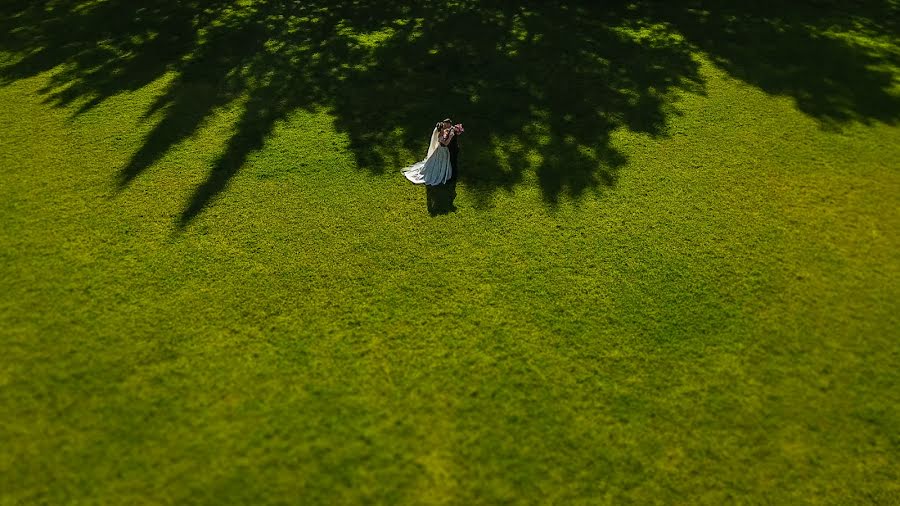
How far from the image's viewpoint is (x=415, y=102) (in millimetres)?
11008

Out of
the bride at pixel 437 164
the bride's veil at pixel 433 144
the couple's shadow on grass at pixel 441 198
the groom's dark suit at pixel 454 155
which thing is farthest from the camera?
the bride's veil at pixel 433 144

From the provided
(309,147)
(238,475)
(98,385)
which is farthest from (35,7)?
(238,475)

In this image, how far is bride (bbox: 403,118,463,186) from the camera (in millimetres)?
8891

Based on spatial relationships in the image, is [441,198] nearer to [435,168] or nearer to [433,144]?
[435,168]

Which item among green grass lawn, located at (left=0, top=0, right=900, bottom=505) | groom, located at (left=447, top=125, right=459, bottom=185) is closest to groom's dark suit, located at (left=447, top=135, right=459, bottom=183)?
groom, located at (left=447, top=125, right=459, bottom=185)

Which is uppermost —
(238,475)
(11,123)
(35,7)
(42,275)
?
(35,7)

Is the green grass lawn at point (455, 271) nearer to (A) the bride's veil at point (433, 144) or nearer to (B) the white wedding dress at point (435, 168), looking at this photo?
(B) the white wedding dress at point (435, 168)

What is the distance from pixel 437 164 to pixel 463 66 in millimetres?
3974

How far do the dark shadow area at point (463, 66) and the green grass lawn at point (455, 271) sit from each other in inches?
3.2

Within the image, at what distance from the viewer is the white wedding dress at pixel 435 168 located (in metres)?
8.98

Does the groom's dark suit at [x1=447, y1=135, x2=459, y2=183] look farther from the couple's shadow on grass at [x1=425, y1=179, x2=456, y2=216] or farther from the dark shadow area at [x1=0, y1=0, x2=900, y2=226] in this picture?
the dark shadow area at [x1=0, y1=0, x2=900, y2=226]

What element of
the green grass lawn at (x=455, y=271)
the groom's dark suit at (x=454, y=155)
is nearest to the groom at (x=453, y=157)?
the groom's dark suit at (x=454, y=155)

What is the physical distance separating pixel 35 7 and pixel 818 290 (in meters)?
18.1

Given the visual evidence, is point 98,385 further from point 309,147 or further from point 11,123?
point 11,123
